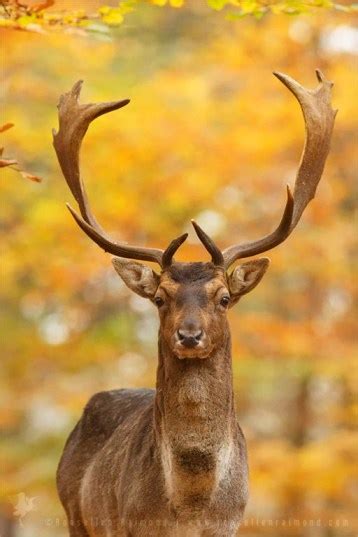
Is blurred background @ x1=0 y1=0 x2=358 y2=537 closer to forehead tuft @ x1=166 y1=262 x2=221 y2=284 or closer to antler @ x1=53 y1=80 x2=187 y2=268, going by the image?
antler @ x1=53 y1=80 x2=187 y2=268

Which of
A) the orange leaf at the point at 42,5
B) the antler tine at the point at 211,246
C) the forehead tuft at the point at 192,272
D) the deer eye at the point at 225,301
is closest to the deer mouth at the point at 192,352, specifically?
the deer eye at the point at 225,301

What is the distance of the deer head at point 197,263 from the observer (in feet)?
19.5

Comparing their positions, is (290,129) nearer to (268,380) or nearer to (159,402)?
(268,380)

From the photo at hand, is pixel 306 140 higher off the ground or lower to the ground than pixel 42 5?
lower

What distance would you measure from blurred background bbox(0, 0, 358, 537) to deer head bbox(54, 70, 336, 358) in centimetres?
574

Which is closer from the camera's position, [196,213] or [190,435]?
[190,435]

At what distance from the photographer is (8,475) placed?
48.5 ft

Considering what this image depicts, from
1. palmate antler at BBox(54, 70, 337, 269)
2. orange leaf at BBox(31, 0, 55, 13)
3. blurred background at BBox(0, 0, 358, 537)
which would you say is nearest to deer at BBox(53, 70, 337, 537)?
palmate antler at BBox(54, 70, 337, 269)

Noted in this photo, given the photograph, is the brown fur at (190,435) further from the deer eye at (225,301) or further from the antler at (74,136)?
the antler at (74,136)

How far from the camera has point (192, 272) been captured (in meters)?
6.17

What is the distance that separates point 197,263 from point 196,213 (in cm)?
765

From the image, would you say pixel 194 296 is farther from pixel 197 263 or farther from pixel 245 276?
pixel 245 276

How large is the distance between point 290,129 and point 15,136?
2.88m

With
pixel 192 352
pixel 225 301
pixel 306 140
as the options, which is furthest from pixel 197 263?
pixel 306 140
